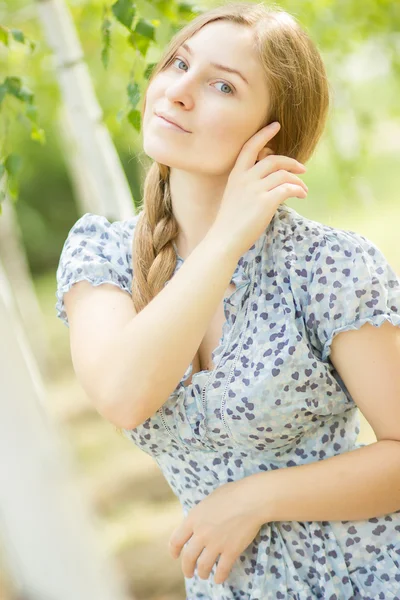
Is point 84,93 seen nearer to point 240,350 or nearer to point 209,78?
point 209,78

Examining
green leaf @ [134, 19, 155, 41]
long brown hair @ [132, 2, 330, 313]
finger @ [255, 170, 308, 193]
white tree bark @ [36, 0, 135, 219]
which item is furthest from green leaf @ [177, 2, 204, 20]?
finger @ [255, 170, 308, 193]

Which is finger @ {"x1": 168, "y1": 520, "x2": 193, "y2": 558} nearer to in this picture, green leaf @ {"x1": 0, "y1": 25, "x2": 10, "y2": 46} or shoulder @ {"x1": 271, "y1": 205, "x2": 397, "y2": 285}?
shoulder @ {"x1": 271, "y1": 205, "x2": 397, "y2": 285}

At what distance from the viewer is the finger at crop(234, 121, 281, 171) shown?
1597 millimetres

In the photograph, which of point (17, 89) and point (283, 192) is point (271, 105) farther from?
point (17, 89)

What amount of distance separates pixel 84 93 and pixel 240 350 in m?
1.41

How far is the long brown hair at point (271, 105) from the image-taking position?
1598 millimetres

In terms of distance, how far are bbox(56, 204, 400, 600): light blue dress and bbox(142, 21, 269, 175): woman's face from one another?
233 mm

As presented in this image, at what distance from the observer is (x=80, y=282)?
1665 millimetres

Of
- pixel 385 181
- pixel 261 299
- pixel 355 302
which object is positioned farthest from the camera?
pixel 385 181

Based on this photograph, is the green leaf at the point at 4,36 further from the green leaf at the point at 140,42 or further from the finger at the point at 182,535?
the finger at the point at 182,535

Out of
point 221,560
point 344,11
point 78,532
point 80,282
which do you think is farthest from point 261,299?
point 344,11

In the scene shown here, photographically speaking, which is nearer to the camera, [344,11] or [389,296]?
[389,296]

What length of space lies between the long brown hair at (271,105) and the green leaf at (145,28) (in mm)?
313

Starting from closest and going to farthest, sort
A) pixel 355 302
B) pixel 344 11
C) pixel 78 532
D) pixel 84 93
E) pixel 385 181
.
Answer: pixel 355 302 → pixel 78 532 → pixel 84 93 → pixel 344 11 → pixel 385 181
